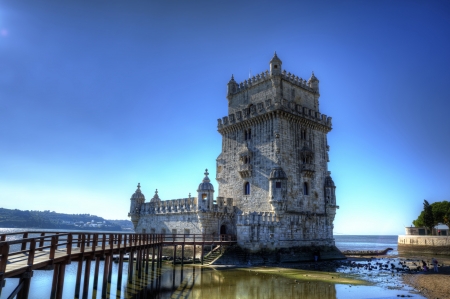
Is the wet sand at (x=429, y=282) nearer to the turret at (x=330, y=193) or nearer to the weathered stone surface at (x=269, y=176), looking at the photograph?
the weathered stone surface at (x=269, y=176)

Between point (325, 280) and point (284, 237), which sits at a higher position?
point (284, 237)

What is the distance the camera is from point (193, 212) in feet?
122

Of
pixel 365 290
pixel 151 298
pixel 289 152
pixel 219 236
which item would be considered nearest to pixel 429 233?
pixel 289 152

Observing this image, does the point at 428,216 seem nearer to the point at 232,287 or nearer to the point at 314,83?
the point at 314,83

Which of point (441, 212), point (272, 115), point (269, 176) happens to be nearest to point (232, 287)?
point (269, 176)

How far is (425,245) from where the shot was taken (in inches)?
2292

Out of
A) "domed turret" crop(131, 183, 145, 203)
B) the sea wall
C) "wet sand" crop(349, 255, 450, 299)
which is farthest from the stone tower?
the sea wall

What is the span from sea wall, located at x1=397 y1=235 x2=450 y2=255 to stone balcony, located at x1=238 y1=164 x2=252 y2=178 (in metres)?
38.8

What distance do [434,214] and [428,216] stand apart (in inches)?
51.1

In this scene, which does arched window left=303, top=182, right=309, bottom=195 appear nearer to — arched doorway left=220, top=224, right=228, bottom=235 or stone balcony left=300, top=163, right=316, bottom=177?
stone balcony left=300, top=163, right=316, bottom=177

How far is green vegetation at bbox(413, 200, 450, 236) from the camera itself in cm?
5791

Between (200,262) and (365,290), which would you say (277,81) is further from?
(365,290)

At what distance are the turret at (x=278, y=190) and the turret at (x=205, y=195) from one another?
629 cm

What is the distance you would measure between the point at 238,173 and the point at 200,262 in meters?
10.7
